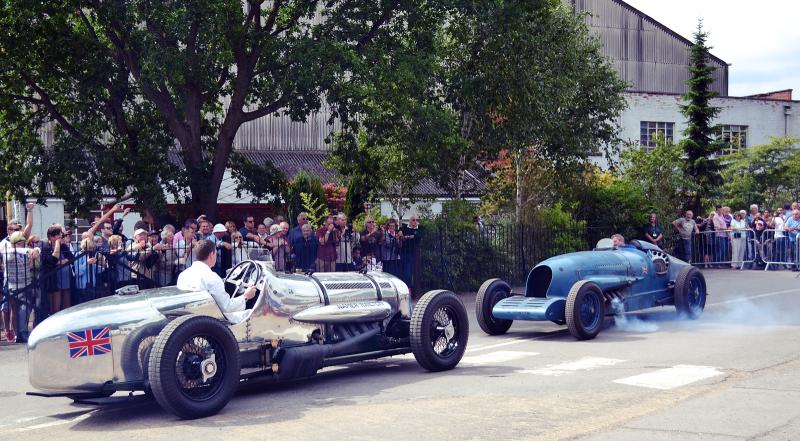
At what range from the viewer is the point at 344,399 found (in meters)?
9.30

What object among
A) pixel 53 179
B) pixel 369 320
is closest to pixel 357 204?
pixel 53 179

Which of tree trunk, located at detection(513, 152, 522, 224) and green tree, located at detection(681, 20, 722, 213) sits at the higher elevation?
green tree, located at detection(681, 20, 722, 213)

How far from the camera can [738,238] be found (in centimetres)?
2711

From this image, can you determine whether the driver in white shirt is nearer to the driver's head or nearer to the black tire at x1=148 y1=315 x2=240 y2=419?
the driver's head

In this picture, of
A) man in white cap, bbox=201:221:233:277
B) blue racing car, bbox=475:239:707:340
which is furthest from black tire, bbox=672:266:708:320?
man in white cap, bbox=201:221:233:277

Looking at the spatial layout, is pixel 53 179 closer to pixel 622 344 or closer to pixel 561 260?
pixel 561 260

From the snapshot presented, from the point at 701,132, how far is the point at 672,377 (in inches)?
1109

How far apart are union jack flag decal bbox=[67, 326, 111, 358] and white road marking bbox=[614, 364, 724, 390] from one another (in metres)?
5.07

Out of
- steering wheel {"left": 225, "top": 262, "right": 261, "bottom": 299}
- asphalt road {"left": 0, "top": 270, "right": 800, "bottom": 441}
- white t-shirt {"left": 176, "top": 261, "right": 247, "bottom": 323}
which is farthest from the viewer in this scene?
steering wheel {"left": 225, "top": 262, "right": 261, "bottom": 299}

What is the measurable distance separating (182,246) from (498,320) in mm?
5936

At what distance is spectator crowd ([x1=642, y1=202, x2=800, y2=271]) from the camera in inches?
1013

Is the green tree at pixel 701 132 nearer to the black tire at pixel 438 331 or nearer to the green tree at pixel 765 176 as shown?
the green tree at pixel 765 176

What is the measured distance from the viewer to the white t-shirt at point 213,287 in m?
9.21

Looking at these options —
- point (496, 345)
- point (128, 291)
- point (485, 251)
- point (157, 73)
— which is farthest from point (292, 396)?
point (485, 251)
